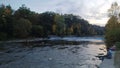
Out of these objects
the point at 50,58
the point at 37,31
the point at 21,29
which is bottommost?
the point at 50,58

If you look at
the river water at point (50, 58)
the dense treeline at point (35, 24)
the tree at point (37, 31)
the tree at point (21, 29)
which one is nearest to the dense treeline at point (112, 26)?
the river water at point (50, 58)

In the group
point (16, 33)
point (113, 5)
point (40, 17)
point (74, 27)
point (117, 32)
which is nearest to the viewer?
point (117, 32)

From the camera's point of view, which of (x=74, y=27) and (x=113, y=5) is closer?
(x=113, y=5)

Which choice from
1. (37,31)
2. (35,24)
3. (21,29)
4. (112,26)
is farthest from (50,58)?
(35,24)

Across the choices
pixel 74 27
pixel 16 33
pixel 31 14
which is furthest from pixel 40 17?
pixel 16 33

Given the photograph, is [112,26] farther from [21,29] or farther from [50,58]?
[21,29]

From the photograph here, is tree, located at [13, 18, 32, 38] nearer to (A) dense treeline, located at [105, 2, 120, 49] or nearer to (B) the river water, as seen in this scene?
(A) dense treeline, located at [105, 2, 120, 49]

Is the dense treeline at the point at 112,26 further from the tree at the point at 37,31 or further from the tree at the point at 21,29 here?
the tree at the point at 37,31

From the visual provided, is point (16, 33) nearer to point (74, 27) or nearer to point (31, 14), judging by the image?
point (31, 14)

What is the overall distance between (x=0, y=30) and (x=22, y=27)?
1213 cm

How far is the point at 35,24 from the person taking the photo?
411ft

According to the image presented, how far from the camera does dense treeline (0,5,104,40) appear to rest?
325 feet

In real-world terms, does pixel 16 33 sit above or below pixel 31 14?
below

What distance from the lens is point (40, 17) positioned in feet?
452
